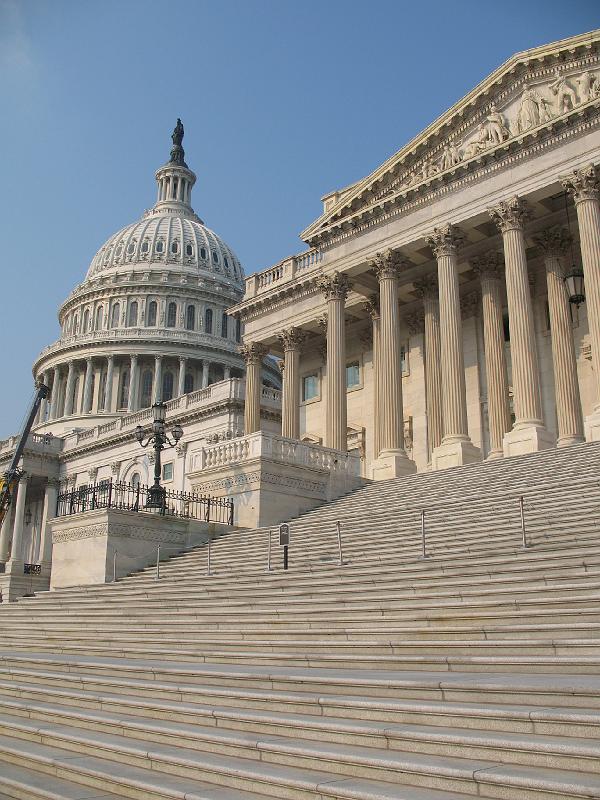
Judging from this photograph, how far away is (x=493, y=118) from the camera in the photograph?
32.5 m

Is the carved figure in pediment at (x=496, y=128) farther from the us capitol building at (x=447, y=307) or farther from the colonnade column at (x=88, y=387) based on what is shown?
the colonnade column at (x=88, y=387)

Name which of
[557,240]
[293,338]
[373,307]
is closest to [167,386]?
[293,338]

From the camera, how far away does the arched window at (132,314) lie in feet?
351

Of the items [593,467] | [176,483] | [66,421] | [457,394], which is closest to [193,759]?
[593,467]

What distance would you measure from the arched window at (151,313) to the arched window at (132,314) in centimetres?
195

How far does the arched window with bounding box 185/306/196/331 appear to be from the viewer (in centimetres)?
10812

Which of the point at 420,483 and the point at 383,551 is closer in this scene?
the point at 383,551

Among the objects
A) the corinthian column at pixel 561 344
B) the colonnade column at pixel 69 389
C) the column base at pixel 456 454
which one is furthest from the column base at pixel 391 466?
the colonnade column at pixel 69 389

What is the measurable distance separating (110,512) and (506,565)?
14321mm

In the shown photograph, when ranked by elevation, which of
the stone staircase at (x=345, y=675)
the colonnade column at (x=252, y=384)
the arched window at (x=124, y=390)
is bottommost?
the stone staircase at (x=345, y=675)

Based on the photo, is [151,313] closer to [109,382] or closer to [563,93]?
[109,382]

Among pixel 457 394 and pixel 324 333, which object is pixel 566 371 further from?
pixel 324 333

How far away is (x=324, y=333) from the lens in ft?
147

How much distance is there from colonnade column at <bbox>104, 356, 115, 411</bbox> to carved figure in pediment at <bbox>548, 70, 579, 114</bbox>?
243ft
